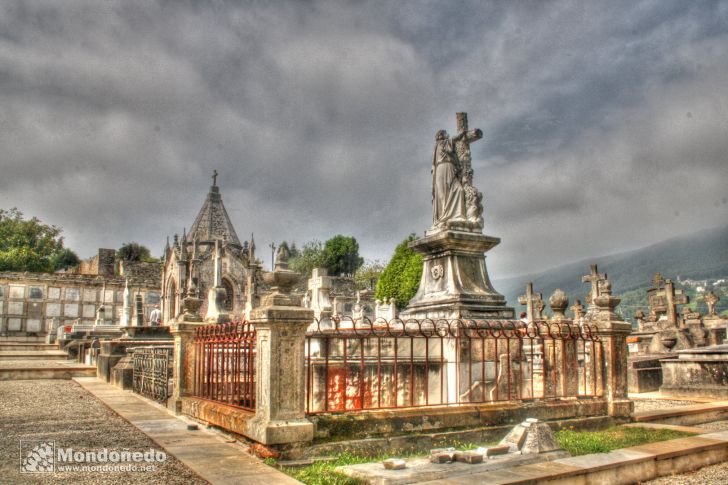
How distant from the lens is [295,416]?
574cm

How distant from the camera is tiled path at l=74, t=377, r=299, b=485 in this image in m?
4.89

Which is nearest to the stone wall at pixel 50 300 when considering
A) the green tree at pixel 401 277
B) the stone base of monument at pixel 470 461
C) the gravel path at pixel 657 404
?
the green tree at pixel 401 277

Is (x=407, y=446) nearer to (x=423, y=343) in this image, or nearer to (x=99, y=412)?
(x=423, y=343)

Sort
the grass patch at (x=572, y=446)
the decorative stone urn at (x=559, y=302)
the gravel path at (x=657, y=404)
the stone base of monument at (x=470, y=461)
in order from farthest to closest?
the gravel path at (x=657, y=404) → the decorative stone urn at (x=559, y=302) → the grass patch at (x=572, y=446) → the stone base of monument at (x=470, y=461)

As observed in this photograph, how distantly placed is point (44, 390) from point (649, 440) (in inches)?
472

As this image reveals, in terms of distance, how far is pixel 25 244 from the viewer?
193ft

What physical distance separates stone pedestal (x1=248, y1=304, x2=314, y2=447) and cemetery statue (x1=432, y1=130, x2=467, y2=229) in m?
4.59

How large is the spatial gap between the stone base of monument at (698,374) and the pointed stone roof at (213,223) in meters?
46.2

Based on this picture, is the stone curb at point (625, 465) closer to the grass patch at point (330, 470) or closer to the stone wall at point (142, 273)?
the grass patch at point (330, 470)

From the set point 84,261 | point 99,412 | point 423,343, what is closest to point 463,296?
point 423,343

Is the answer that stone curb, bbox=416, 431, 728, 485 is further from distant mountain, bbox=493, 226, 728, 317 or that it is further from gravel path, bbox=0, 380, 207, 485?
distant mountain, bbox=493, 226, 728, 317

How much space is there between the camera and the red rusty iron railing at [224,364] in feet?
22.2

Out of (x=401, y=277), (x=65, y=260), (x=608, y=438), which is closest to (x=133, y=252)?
(x=65, y=260)

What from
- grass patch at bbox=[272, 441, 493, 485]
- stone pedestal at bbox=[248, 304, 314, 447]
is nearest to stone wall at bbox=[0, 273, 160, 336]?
stone pedestal at bbox=[248, 304, 314, 447]
